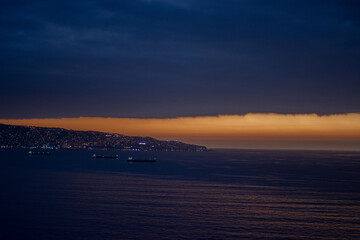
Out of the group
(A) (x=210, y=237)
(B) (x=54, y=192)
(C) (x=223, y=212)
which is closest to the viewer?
(A) (x=210, y=237)

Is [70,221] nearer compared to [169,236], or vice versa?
[169,236]

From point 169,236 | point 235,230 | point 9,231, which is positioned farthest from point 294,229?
point 9,231

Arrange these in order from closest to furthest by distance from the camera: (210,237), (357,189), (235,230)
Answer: (210,237), (235,230), (357,189)

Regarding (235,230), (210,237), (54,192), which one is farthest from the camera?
(54,192)

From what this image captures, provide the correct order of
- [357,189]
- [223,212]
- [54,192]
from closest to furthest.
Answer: [223,212]
[54,192]
[357,189]

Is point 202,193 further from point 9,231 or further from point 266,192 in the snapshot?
point 9,231

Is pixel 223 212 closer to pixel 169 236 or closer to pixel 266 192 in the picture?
pixel 169 236

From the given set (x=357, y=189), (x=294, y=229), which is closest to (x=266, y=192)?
(x=357, y=189)

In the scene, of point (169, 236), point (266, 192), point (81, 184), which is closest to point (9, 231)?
point (169, 236)

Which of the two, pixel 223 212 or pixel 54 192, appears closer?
pixel 223 212
